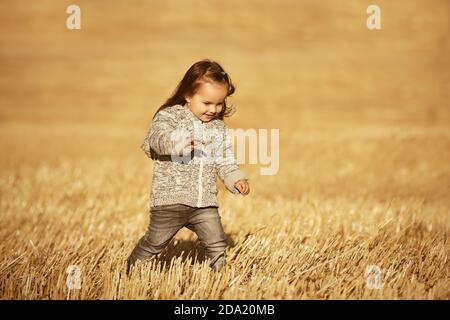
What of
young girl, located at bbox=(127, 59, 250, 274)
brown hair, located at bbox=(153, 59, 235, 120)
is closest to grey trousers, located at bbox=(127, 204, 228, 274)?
young girl, located at bbox=(127, 59, 250, 274)

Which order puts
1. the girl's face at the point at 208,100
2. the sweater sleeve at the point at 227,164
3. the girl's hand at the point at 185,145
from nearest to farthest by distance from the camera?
the girl's hand at the point at 185,145
the girl's face at the point at 208,100
the sweater sleeve at the point at 227,164

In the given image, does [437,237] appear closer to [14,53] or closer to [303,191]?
[303,191]

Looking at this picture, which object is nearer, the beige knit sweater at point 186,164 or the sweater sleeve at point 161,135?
the sweater sleeve at point 161,135

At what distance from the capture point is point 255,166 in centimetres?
791

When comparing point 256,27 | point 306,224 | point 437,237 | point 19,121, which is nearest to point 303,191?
point 306,224

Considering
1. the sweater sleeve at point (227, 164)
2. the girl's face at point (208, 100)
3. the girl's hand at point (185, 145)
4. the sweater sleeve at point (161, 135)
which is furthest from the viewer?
the sweater sleeve at point (227, 164)

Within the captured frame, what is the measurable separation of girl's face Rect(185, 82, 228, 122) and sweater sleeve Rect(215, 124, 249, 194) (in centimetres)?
17

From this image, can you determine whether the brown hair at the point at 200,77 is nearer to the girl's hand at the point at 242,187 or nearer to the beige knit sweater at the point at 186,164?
the beige knit sweater at the point at 186,164

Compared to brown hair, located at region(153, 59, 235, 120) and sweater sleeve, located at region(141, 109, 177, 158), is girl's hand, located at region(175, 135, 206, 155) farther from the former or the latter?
brown hair, located at region(153, 59, 235, 120)

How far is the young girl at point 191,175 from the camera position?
3.17 meters

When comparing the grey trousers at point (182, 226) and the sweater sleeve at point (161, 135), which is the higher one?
the sweater sleeve at point (161, 135)

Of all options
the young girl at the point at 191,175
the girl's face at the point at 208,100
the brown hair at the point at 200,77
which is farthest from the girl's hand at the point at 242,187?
the brown hair at the point at 200,77

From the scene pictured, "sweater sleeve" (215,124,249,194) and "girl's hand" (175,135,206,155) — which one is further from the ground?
"girl's hand" (175,135,206,155)

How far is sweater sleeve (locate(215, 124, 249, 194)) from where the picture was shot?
3.30m
